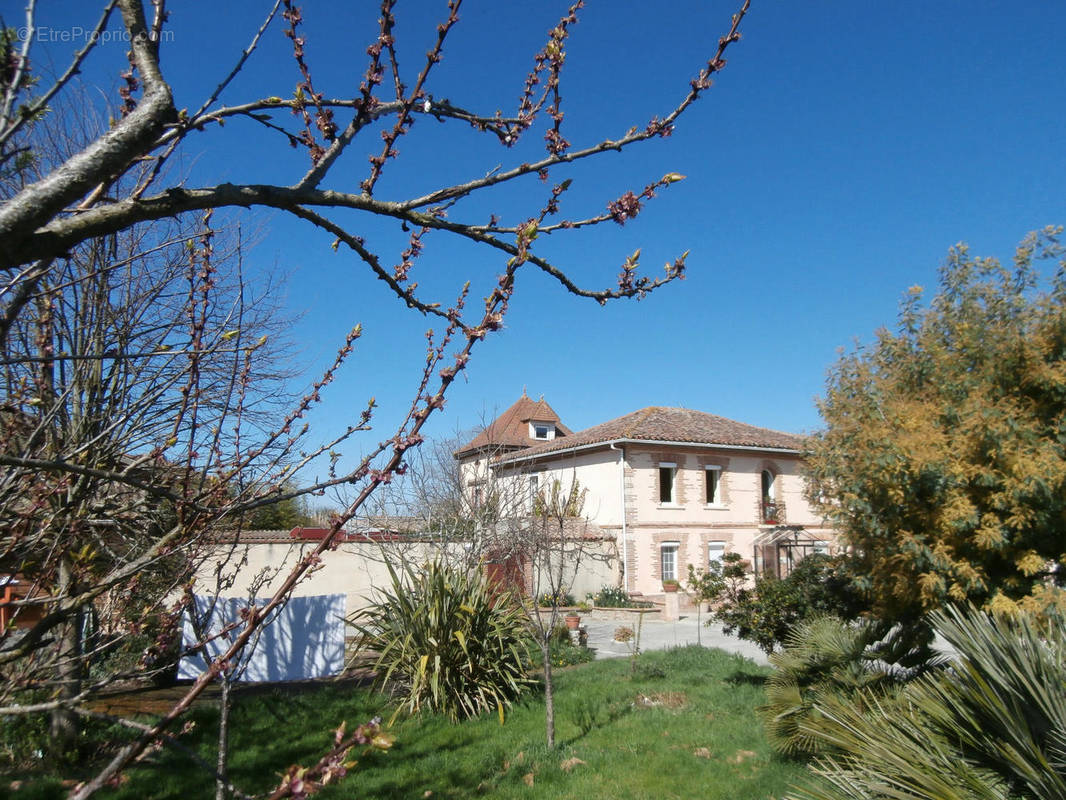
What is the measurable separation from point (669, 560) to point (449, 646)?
16.0 meters

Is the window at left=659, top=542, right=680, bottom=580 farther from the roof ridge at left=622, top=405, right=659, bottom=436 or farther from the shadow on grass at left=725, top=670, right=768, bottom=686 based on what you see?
the shadow on grass at left=725, top=670, right=768, bottom=686

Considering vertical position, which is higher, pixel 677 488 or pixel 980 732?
pixel 677 488

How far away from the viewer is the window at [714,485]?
84.1 ft

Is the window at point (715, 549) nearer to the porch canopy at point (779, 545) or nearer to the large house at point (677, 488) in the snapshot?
the large house at point (677, 488)


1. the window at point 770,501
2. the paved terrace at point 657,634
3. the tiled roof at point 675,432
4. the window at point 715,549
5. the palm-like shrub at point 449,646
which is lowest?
the paved terrace at point 657,634

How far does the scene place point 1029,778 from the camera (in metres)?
2.84

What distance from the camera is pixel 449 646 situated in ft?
32.1

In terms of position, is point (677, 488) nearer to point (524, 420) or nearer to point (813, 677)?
point (524, 420)

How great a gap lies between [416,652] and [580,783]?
150 inches

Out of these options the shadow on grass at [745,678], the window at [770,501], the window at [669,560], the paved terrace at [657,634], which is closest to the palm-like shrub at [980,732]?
the shadow on grass at [745,678]

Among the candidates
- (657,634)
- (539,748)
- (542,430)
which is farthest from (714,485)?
(539,748)

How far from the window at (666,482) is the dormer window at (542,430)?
9.56 m

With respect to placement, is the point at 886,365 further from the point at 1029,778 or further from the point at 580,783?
the point at 1029,778

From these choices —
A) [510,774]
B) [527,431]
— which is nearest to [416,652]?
[510,774]
